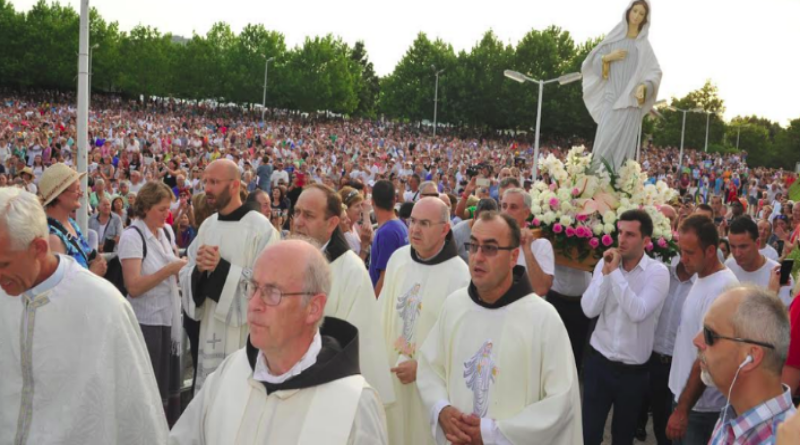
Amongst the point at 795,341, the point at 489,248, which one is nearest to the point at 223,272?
the point at 489,248

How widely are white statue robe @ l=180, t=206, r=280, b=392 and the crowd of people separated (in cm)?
2

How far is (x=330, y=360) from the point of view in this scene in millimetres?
2848

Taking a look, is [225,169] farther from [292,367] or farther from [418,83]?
[418,83]

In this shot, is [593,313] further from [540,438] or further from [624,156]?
[624,156]

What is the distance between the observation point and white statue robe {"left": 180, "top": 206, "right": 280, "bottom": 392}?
5.66 m

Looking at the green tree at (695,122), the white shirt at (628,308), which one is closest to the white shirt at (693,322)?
the white shirt at (628,308)

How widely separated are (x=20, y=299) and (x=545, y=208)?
5.09 m

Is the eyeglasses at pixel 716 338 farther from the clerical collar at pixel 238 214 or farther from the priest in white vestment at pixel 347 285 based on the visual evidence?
the clerical collar at pixel 238 214

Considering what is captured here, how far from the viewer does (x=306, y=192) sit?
203 inches

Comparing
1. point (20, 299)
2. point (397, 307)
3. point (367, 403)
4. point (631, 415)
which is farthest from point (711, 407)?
point (20, 299)

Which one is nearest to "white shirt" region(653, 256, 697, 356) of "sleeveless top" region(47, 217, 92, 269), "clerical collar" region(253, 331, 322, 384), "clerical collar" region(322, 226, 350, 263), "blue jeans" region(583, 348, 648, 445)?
"blue jeans" region(583, 348, 648, 445)

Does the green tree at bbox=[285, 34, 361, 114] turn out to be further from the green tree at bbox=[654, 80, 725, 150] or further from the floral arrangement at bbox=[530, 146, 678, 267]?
the floral arrangement at bbox=[530, 146, 678, 267]

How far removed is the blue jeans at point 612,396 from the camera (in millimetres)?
5453

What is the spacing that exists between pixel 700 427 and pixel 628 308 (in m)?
0.92
